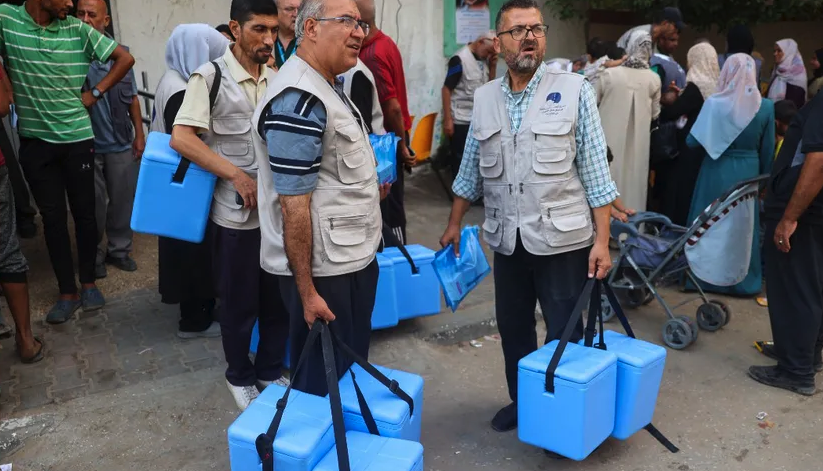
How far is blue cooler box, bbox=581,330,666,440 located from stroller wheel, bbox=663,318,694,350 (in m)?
1.41

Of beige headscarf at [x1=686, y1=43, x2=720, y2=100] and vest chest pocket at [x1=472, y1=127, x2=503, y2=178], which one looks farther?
beige headscarf at [x1=686, y1=43, x2=720, y2=100]

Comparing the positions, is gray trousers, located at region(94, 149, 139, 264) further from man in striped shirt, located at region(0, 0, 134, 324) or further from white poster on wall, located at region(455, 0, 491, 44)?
white poster on wall, located at region(455, 0, 491, 44)

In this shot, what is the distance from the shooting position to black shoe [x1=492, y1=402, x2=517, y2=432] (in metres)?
3.53

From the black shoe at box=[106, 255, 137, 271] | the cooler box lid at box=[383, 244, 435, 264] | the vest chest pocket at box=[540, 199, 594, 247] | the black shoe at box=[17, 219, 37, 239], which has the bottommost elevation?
the black shoe at box=[106, 255, 137, 271]

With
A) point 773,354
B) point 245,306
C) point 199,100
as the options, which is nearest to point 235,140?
point 199,100

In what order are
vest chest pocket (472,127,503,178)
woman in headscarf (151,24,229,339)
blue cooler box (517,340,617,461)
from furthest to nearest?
1. woman in headscarf (151,24,229,339)
2. vest chest pocket (472,127,503,178)
3. blue cooler box (517,340,617,461)

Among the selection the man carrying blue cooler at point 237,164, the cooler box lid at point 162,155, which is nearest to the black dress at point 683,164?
the man carrying blue cooler at point 237,164

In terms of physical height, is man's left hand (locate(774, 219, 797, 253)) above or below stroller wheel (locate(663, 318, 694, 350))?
above

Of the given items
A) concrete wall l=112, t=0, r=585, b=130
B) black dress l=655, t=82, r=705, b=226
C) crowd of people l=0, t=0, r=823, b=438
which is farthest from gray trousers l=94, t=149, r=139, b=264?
black dress l=655, t=82, r=705, b=226

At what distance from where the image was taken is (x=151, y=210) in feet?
11.2

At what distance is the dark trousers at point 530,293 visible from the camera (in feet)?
10.5

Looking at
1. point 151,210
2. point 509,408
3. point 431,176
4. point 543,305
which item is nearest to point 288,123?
point 151,210

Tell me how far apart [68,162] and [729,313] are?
459 centimetres

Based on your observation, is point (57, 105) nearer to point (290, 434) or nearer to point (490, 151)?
point (490, 151)
